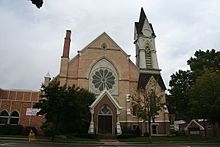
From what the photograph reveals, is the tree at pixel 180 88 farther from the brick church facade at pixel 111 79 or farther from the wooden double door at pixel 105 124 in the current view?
the wooden double door at pixel 105 124

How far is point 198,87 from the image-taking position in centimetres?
3216

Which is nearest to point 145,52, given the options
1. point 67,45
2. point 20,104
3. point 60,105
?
point 67,45

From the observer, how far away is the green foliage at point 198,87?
102 feet

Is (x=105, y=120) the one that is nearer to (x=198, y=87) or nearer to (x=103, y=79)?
(x=103, y=79)

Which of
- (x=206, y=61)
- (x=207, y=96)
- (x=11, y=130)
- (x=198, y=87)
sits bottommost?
(x=11, y=130)

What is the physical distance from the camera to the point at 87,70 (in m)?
40.9

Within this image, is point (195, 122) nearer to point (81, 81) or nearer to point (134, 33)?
point (134, 33)

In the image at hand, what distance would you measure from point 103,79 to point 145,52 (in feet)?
37.1

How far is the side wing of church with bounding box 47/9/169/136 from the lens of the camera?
119 feet

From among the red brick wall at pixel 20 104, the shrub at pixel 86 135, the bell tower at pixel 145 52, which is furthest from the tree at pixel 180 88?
the red brick wall at pixel 20 104

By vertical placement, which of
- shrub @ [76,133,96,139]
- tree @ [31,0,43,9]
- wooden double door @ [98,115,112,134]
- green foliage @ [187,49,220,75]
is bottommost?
shrub @ [76,133,96,139]

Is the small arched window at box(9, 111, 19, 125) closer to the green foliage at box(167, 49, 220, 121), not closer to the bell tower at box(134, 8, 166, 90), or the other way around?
the bell tower at box(134, 8, 166, 90)

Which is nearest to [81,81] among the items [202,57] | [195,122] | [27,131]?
[27,131]

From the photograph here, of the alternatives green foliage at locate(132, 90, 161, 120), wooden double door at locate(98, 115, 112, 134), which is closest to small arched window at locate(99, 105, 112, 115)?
wooden double door at locate(98, 115, 112, 134)
